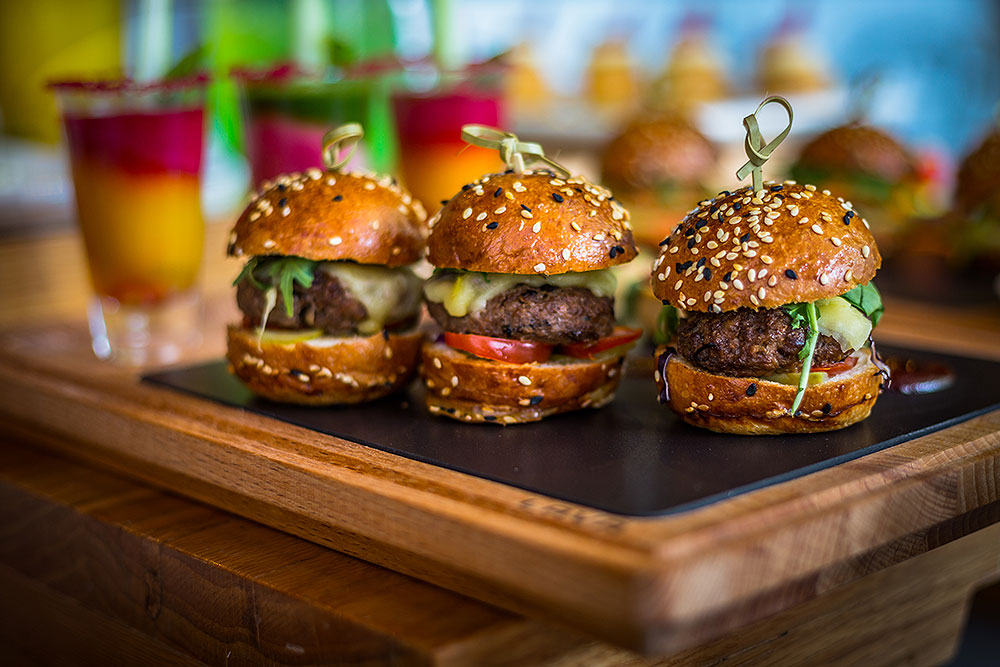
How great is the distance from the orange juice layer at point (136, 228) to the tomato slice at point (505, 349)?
52.7 inches

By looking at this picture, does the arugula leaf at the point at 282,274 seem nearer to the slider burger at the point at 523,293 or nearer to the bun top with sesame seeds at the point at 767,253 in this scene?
the slider burger at the point at 523,293

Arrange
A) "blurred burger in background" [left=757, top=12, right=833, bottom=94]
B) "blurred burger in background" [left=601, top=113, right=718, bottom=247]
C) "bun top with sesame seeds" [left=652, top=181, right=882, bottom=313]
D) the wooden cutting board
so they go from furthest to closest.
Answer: "blurred burger in background" [left=757, top=12, right=833, bottom=94] < "blurred burger in background" [left=601, top=113, right=718, bottom=247] < "bun top with sesame seeds" [left=652, top=181, right=882, bottom=313] < the wooden cutting board

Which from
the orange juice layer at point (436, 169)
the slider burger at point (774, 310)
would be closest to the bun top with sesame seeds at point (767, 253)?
the slider burger at point (774, 310)

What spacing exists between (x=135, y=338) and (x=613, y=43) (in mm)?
7311

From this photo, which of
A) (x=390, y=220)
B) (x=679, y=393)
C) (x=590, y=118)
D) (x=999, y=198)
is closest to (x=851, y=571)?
(x=679, y=393)

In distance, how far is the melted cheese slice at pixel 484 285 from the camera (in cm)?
246

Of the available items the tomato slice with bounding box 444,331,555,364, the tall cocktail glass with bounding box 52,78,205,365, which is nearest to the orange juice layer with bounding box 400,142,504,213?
the tall cocktail glass with bounding box 52,78,205,365

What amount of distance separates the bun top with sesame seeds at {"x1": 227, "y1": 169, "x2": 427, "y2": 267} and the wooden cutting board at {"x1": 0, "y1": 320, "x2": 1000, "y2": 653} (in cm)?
44

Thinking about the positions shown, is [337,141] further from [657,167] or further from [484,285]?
[657,167]

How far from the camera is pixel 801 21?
9.80 m

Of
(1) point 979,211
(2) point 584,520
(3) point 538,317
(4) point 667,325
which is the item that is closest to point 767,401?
(4) point 667,325

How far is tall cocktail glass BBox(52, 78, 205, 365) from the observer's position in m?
3.18

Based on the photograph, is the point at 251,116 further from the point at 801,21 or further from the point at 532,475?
the point at 801,21

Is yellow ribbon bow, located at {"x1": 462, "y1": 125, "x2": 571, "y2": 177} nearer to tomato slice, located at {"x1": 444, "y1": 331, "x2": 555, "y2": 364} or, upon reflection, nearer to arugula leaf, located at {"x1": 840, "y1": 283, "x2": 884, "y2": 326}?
tomato slice, located at {"x1": 444, "y1": 331, "x2": 555, "y2": 364}
